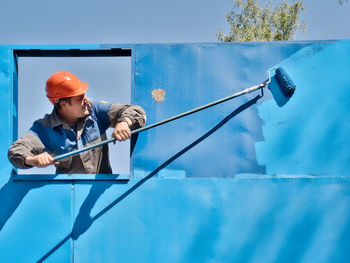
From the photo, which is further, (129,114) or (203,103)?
(203,103)

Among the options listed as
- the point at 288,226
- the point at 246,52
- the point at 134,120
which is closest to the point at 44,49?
the point at 134,120

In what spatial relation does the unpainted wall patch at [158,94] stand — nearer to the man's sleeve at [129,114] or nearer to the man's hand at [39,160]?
the man's sleeve at [129,114]

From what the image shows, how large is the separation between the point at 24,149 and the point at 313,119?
2.02 metres

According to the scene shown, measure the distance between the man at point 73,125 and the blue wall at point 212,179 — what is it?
21cm

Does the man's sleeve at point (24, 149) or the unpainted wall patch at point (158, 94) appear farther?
the unpainted wall patch at point (158, 94)

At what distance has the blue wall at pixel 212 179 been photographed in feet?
8.20

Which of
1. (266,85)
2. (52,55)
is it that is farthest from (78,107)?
(266,85)

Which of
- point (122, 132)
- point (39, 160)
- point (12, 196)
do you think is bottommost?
point (12, 196)

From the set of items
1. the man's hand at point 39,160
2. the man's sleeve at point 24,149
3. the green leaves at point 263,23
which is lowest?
the man's hand at point 39,160

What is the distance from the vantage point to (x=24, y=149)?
8.20 feet

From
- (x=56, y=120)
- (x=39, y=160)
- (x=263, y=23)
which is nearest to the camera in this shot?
(x=39, y=160)

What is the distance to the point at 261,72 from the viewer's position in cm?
270

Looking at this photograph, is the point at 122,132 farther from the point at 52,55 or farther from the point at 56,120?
the point at 52,55

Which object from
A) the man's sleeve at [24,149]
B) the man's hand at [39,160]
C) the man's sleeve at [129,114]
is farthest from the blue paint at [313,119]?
the man's sleeve at [24,149]
